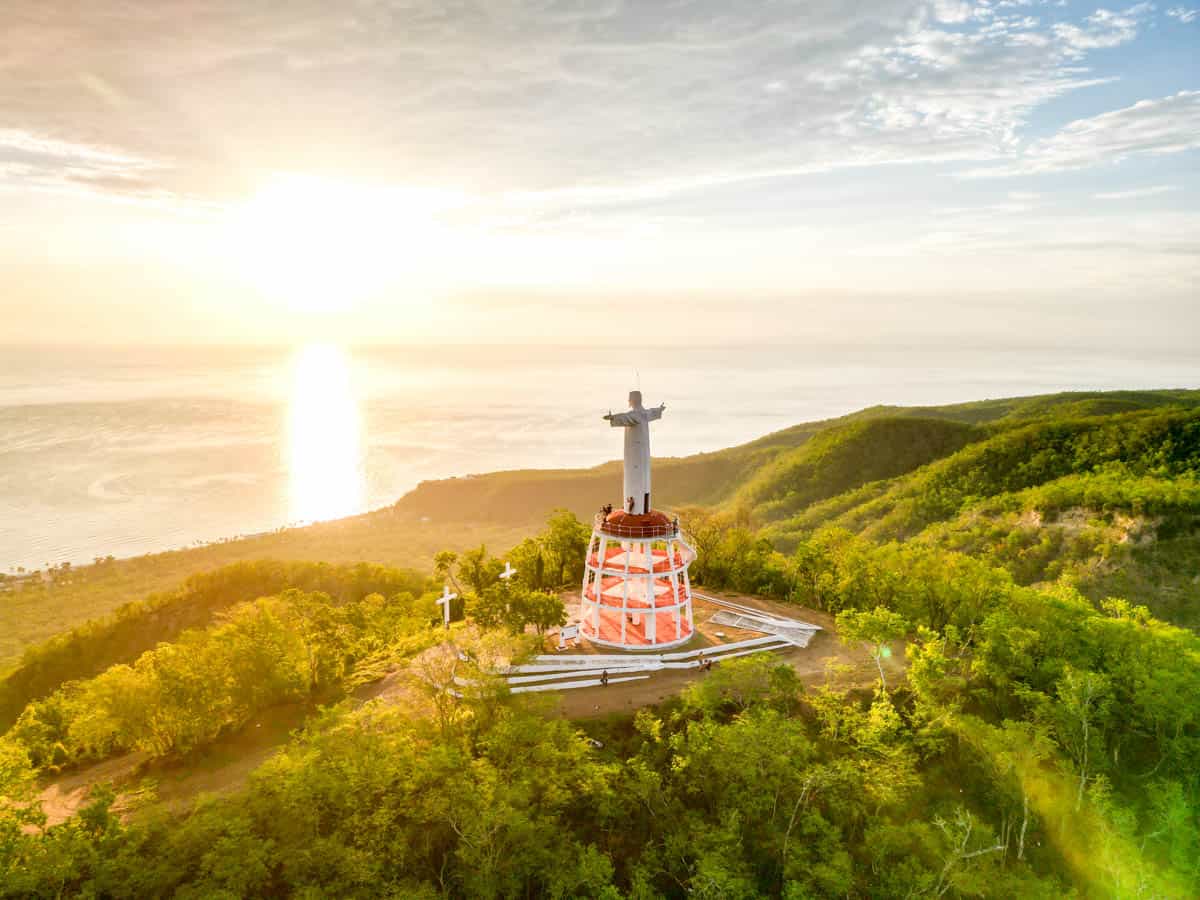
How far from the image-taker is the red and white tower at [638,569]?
32500 mm

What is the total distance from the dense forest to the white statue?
6.88 meters

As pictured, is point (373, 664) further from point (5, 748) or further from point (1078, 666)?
point (1078, 666)

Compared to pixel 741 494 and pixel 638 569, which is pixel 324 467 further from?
pixel 638 569

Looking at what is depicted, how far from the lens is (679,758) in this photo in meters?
23.2

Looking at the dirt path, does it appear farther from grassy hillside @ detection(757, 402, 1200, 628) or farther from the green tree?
grassy hillside @ detection(757, 402, 1200, 628)

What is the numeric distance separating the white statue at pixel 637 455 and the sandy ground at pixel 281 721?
807 centimetres

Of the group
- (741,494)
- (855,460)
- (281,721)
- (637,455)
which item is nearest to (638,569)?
(637,455)

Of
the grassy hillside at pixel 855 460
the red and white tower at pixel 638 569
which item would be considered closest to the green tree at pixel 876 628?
the red and white tower at pixel 638 569

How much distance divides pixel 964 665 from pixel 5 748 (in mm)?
39894

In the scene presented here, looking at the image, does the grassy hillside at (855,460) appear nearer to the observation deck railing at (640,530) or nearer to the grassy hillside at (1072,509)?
the grassy hillside at (1072,509)

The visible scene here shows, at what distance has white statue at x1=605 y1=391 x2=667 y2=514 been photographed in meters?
32.8


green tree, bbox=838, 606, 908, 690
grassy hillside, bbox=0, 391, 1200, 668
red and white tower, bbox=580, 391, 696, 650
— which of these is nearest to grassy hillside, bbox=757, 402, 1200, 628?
grassy hillside, bbox=0, 391, 1200, 668

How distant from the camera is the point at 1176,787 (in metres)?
23.3

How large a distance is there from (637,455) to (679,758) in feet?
49.6
